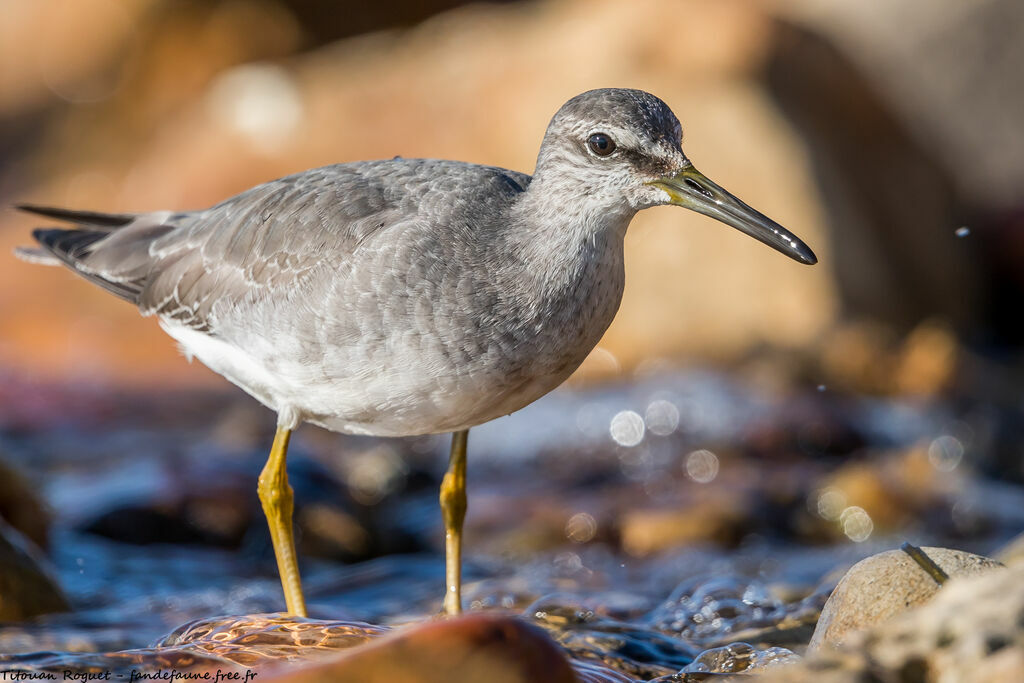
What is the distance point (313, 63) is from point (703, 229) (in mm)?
6507

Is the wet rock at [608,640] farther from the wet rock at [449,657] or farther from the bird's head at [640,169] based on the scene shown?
the bird's head at [640,169]

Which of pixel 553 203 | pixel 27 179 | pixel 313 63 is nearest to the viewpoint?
pixel 553 203

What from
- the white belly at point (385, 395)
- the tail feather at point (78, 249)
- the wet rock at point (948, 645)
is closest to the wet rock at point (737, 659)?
the white belly at point (385, 395)

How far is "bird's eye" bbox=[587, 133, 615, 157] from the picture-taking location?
5180mm

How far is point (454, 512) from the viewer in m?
6.42

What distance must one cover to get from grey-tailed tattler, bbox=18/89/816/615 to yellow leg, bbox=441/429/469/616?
0.80 metres

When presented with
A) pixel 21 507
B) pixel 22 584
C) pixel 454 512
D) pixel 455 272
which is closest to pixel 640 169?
pixel 455 272

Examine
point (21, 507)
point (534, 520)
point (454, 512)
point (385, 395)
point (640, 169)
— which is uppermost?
point (640, 169)

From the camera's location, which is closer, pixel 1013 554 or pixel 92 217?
pixel 1013 554

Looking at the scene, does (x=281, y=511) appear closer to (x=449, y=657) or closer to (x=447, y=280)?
(x=447, y=280)

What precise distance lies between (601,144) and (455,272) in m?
0.87

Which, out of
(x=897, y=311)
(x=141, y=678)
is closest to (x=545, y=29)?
(x=897, y=311)

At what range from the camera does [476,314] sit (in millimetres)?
5102

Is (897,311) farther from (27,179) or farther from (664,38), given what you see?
(27,179)
